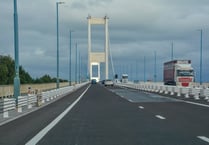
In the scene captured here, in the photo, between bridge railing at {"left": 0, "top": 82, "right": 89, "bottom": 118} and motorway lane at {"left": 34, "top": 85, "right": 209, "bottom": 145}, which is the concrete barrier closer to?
bridge railing at {"left": 0, "top": 82, "right": 89, "bottom": 118}

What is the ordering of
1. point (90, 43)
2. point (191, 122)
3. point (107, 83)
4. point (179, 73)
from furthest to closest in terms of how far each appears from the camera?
1. point (90, 43)
2. point (107, 83)
3. point (179, 73)
4. point (191, 122)

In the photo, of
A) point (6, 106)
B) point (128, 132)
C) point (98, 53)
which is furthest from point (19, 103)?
point (98, 53)

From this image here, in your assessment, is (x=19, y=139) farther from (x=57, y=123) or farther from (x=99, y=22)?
(x=99, y=22)

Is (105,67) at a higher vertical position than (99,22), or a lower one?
lower

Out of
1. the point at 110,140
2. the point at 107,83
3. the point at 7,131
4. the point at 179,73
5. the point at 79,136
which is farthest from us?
the point at 107,83

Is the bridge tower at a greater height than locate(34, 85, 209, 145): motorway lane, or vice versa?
the bridge tower

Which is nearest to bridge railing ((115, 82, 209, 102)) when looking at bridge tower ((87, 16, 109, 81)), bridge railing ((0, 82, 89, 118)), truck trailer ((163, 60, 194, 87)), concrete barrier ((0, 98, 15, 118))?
truck trailer ((163, 60, 194, 87))

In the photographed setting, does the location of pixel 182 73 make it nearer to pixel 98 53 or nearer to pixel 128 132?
pixel 128 132

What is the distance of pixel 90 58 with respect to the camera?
6107 inches

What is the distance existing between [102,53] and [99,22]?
941 centimetres

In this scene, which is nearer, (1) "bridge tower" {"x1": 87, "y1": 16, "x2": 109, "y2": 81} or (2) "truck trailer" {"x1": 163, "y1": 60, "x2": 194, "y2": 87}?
(2) "truck trailer" {"x1": 163, "y1": 60, "x2": 194, "y2": 87}

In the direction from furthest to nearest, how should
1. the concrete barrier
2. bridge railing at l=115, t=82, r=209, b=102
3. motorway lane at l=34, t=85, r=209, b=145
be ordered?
bridge railing at l=115, t=82, r=209, b=102
the concrete barrier
motorway lane at l=34, t=85, r=209, b=145

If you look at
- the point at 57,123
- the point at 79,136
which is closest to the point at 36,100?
the point at 57,123


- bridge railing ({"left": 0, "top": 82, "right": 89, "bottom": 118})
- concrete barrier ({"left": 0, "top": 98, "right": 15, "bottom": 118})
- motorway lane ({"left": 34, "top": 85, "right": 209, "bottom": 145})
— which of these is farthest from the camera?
bridge railing ({"left": 0, "top": 82, "right": 89, "bottom": 118})
